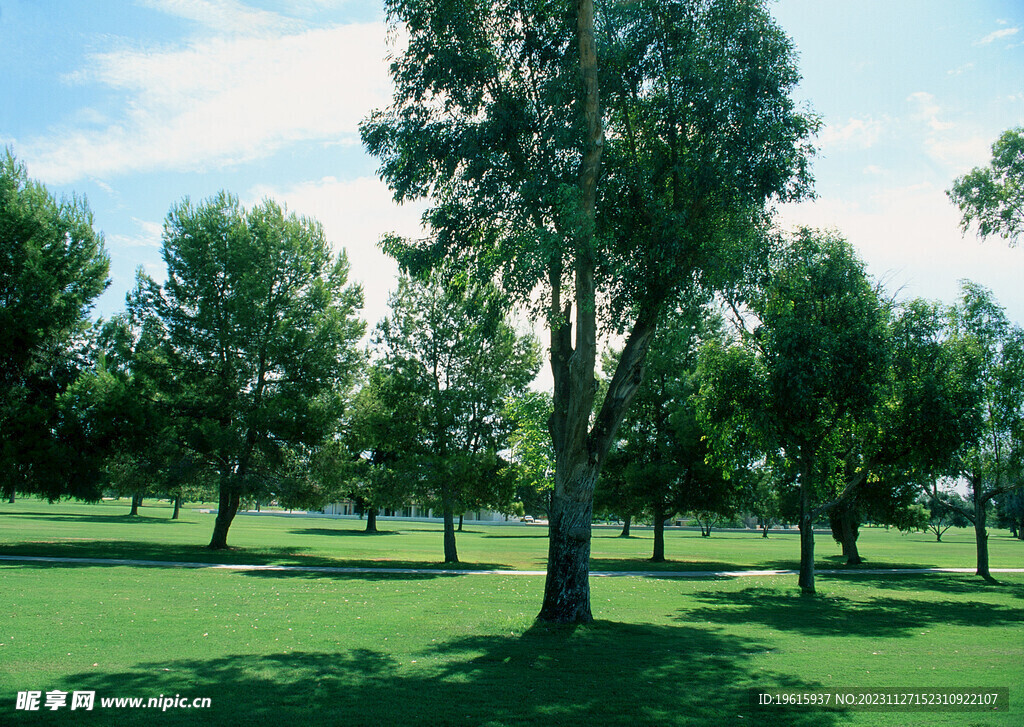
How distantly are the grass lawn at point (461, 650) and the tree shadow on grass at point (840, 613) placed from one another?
0.27 feet

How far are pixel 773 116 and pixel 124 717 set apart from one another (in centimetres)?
1441

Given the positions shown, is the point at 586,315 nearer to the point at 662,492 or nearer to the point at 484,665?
the point at 484,665

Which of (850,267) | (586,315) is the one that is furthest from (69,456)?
(850,267)

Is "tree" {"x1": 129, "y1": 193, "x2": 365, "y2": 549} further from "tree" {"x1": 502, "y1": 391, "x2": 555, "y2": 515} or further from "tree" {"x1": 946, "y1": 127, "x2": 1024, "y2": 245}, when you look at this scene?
"tree" {"x1": 946, "y1": 127, "x2": 1024, "y2": 245}

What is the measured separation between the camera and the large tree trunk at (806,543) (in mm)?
21594

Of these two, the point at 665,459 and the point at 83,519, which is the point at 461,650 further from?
the point at 83,519

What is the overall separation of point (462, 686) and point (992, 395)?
80.1 feet

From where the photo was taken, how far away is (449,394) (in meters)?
30.8

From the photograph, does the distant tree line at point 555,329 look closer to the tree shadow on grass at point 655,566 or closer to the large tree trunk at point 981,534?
the large tree trunk at point 981,534

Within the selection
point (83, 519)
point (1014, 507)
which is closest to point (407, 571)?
point (83, 519)

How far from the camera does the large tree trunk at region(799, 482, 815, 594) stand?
21.6 metres

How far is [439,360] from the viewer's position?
105ft

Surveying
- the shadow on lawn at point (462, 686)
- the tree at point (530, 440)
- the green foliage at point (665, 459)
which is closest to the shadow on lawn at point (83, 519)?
the tree at point (530, 440)

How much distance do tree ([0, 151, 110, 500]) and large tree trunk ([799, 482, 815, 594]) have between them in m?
26.6
